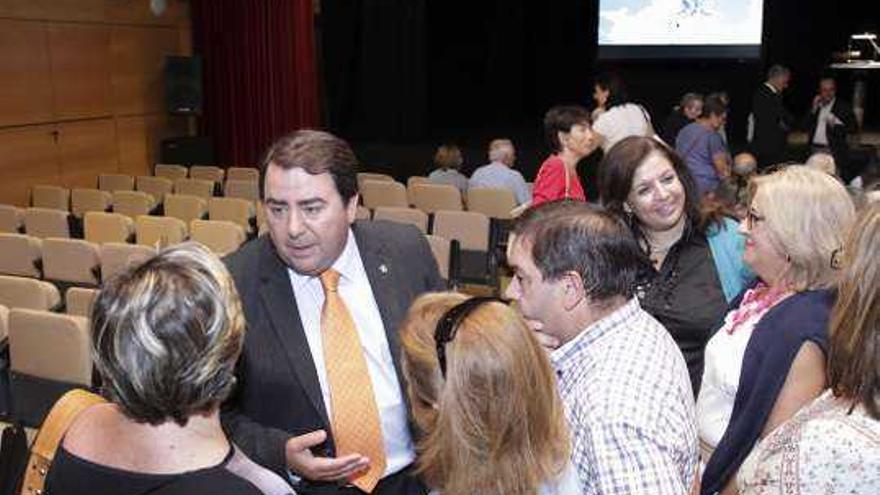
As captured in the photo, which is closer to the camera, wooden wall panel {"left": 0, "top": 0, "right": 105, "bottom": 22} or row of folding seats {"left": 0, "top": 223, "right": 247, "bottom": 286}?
row of folding seats {"left": 0, "top": 223, "right": 247, "bottom": 286}

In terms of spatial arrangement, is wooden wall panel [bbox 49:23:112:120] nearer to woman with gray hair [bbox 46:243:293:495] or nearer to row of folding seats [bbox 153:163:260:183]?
row of folding seats [bbox 153:163:260:183]

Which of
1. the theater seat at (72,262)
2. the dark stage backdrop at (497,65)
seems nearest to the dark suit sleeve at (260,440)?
the theater seat at (72,262)

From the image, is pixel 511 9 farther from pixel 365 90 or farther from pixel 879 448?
pixel 879 448

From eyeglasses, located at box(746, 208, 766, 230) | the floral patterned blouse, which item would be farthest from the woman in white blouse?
the floral patterned blouse

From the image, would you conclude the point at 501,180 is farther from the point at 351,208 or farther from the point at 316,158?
the point at 316,158

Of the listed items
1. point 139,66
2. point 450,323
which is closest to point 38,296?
point 450,323

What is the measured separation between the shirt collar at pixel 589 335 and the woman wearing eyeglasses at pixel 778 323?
404 mm

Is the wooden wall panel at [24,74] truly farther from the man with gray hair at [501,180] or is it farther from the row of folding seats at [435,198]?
the man with gray hair at [501,180]

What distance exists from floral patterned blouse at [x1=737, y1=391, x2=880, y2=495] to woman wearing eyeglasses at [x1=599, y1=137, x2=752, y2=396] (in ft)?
3.48

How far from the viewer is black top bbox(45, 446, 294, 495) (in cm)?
116

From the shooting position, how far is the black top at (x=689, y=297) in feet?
7.70

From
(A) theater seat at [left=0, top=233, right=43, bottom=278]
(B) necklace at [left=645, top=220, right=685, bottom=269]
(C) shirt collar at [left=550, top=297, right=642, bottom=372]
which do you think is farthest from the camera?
(A) theater seat at [left=0, top=233, right=43, bottom=278]

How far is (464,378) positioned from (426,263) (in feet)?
3.05

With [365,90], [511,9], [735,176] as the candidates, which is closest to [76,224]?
[735,176]
